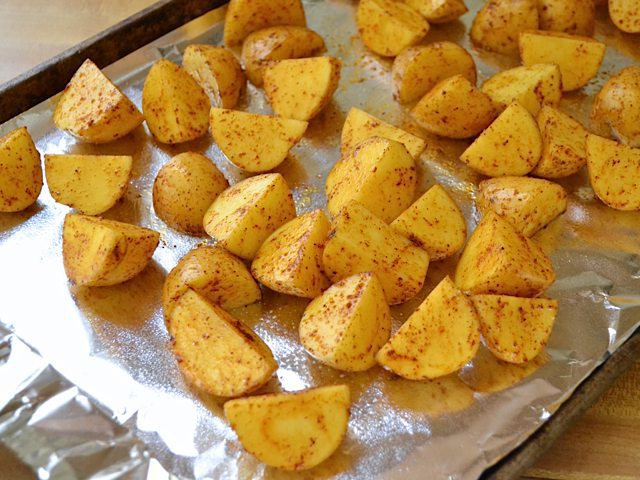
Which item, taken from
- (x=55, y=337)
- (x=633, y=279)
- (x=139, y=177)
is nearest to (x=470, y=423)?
(x=633, y=279)

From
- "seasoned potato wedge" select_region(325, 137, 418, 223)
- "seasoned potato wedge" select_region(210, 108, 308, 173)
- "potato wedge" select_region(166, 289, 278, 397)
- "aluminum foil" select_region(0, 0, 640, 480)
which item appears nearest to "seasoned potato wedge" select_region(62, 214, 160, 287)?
"aluminum foil" select_region(0, 0, 640, 480)

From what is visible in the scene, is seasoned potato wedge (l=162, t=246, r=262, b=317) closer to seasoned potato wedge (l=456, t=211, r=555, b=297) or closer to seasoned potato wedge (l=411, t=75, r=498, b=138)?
seasoned potato wedge (l=456, t=211, r=555, b=297)

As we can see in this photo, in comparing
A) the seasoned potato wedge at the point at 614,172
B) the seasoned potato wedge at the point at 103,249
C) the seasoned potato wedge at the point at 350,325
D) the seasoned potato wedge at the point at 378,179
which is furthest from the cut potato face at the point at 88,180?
the seasoned potato wedge at the point at 614,172

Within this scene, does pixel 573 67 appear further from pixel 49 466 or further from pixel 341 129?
pixel 49 466

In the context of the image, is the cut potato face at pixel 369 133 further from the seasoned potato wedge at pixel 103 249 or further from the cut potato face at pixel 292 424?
the cut potato face at pixel 292 424

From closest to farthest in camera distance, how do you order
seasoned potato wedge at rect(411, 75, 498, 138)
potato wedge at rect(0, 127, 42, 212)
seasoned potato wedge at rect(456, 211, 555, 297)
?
seasoned potato wedge at rect(456, 211, 555, 297) < potato wedge at rect(0, 127, 42, 212) < seasoned potato wedge at rect(411, 75, 498, 138)
